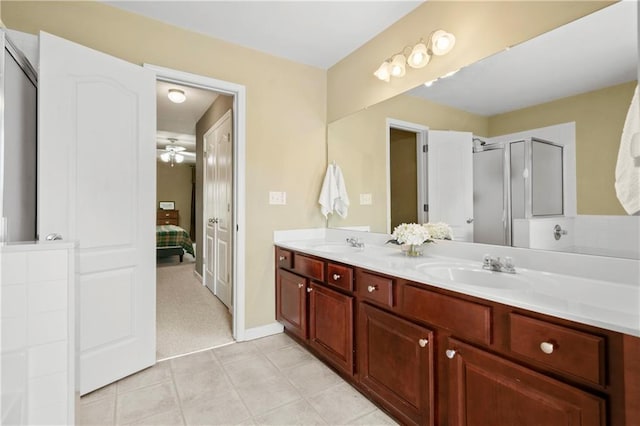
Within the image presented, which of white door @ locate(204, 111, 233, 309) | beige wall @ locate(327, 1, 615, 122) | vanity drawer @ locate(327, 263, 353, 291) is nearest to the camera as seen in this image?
beige wall @ locate(327, 1, 615, 122)

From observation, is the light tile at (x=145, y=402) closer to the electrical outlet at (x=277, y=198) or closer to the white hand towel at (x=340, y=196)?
the electrical outlet at (x=277, y=198)

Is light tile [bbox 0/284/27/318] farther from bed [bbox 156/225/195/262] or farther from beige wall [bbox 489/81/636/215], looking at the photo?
bed [bbox 156/225/195/262]

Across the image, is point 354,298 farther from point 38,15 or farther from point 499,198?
point 38,15

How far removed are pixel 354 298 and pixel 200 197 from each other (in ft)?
12.2

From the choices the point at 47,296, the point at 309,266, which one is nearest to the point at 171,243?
the point at 309,266

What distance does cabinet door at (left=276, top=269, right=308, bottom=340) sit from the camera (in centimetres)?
219

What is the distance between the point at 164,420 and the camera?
1.53m

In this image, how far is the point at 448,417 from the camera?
3.93 feet

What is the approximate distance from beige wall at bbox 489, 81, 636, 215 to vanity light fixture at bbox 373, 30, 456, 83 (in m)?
0.73

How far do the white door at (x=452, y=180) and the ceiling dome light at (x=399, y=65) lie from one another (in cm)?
49

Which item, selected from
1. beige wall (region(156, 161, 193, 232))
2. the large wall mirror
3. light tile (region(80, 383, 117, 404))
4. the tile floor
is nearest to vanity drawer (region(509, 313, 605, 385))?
the large wall mirror

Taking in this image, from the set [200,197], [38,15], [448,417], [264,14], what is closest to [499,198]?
[448,417]

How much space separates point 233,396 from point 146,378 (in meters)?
0.67

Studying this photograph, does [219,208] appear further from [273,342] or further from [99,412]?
[99,412]
